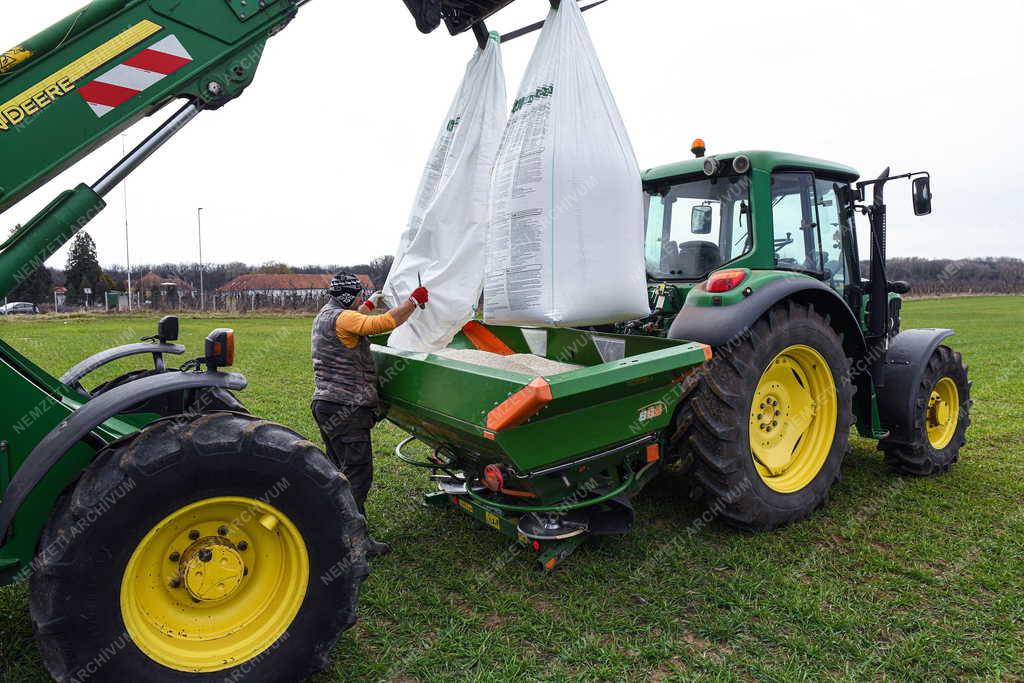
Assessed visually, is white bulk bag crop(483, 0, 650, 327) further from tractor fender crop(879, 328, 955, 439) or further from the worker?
tractor fender crop(879, 328, 955, 439)

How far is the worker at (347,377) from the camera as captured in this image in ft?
11.2

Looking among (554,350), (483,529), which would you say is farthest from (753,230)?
Result: (483,529)

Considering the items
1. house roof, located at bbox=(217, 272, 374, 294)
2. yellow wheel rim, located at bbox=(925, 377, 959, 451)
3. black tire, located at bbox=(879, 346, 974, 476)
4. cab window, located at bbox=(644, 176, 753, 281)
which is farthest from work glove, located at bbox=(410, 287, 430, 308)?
house roof, located at bbox=(217, 272, 374, 294)

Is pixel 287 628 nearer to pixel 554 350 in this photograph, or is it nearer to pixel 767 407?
pixel 554 350

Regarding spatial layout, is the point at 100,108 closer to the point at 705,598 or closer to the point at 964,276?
the point at 705,598

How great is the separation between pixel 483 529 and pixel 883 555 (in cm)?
212

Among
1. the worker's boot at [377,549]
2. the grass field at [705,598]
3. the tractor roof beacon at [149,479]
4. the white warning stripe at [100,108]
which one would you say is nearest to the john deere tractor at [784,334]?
the grass field at [705,598]

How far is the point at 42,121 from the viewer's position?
2.16 m

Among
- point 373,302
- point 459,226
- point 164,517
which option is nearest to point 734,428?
point 459,226

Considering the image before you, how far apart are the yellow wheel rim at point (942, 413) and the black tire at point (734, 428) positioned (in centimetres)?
182

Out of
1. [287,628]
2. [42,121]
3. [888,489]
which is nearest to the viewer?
[42,121]

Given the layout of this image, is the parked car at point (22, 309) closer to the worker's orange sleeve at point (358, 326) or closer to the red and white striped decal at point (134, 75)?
the worker's orange sleeve at point (358, 326)

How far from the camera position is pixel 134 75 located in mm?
2279

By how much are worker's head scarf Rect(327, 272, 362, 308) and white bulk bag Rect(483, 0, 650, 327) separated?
2.63ft
